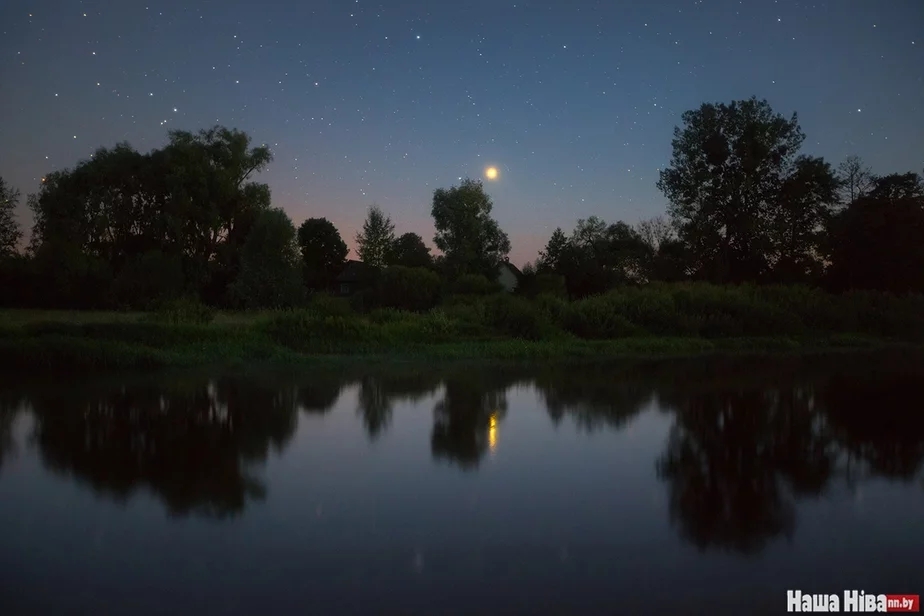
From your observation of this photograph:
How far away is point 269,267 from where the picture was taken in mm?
40250

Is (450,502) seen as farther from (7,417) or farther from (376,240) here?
(376,240)

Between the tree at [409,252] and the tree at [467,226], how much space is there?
6.08 feet

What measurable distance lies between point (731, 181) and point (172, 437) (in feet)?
126

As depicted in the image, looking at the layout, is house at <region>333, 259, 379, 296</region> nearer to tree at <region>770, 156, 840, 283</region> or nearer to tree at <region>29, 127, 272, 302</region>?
tree at <region>29, 127, 272, 302</region>

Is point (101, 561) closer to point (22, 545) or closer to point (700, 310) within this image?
point (22, 545)

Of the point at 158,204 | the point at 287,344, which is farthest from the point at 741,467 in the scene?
the point at 158,204

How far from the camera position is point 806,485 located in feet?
27.8

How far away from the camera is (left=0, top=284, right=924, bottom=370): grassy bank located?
20.1 meters

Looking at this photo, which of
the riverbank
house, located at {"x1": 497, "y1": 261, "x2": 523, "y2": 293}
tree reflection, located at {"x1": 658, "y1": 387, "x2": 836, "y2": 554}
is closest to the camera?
tree reflection, located at {"x1": 658, "y1": 387, "x2": 836, "y2": 554}

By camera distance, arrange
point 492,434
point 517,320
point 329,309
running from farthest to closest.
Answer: point 329,309 < point 517,320 < point 492,434

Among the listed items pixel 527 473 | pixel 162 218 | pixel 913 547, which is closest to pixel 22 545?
pixel 527 473

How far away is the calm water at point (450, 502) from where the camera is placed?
18.0 ft

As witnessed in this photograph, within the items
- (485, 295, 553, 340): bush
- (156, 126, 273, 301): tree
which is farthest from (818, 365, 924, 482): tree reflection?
(156, 126, 273, 301): tree

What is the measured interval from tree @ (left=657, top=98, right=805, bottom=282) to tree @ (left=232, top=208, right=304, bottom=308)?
2275 cm
